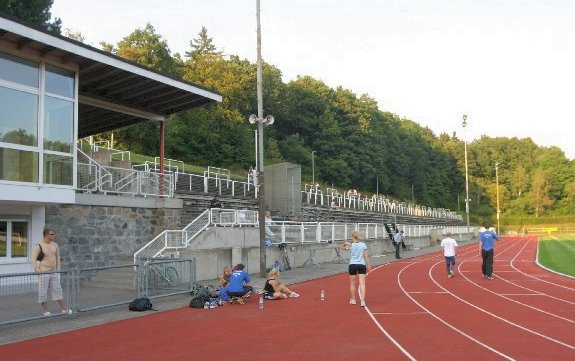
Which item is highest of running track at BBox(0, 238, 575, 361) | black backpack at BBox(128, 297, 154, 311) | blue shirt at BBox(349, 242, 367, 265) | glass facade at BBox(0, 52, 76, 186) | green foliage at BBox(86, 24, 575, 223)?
green foliage at BBox(86, 24, 575, 223)

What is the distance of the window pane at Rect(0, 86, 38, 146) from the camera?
15188 millimetres

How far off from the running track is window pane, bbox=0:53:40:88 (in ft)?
24.8

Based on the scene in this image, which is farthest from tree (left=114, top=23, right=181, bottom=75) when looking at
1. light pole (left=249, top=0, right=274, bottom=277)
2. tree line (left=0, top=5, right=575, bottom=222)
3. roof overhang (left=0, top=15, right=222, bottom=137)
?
light pole (left=249, top=0, right=274, bottom=277)

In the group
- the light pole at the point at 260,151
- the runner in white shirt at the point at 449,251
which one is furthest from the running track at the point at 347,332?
the runner in white shirt at the point at 449,251

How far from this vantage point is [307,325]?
467 inches

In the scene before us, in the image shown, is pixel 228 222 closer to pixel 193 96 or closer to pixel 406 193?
pixel 193 96

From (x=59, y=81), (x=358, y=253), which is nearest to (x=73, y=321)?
(x=358, y=253)

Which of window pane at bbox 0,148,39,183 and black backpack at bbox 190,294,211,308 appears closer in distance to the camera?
black backpack at bbox 190,294,211,308

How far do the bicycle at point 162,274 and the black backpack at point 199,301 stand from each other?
1.36 m

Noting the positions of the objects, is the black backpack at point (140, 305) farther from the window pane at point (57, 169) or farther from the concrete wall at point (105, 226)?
the concrete wall at point (105, 226)

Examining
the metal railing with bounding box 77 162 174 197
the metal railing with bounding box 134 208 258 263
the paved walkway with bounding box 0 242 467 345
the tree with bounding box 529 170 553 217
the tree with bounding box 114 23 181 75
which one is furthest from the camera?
the tree with bounding box 529 170 553 217

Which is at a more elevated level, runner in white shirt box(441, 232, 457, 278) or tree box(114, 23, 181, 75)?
tree box(114, 23, 181, 75)

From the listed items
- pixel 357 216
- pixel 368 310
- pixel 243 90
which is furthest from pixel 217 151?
pixel 368 310

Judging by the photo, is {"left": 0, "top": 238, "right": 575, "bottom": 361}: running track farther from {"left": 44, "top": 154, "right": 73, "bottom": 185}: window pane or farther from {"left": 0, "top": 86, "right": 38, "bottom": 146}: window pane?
{"left": 0, "top": 86, "right": 38, "bottom": 146}: window pane
